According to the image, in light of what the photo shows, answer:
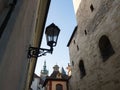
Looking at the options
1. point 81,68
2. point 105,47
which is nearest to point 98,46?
point 105,47

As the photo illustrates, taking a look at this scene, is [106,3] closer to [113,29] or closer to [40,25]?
[113,29]

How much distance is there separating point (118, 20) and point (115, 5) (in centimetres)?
88

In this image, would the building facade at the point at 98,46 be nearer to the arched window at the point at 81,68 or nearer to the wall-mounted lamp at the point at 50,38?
the arched window at the point at 81,68

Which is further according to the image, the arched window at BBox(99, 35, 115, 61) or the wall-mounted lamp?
the arched window at BBox(99, 35, 115, 61)

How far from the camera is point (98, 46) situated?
8.37 metres

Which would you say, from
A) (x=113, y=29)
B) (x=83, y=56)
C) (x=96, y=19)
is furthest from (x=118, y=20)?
(x=83, y=56)

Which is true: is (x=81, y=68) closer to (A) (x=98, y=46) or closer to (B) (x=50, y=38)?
(A) (x=98, y=46)

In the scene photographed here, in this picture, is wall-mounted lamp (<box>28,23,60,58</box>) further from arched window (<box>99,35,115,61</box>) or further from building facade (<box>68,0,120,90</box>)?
arched window (<box>99,35,115,61</box>)

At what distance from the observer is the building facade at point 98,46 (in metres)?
6.71

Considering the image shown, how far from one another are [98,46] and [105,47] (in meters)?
0.50

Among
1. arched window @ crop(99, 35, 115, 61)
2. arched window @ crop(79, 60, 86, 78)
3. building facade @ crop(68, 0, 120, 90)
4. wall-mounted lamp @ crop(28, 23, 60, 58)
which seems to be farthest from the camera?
arched window @ crop(79, 60, 86, 78)

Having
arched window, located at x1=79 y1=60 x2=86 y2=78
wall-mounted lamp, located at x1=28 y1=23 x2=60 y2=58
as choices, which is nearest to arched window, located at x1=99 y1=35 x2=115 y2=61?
arched window, located at x1=79 y1=60 x2=86 y2=78

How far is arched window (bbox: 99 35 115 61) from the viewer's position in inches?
295

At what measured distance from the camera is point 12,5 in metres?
1.48
